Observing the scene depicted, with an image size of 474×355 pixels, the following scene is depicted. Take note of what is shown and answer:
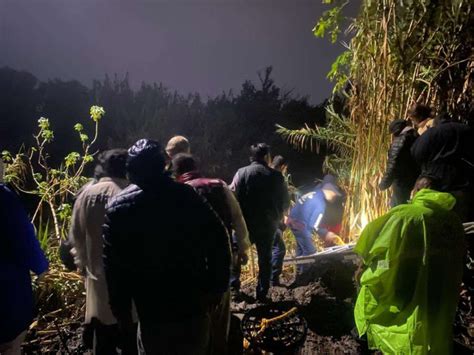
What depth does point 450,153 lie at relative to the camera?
3402mm

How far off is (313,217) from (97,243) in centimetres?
301

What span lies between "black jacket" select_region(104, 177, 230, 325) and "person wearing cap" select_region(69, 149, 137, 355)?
2.48ft

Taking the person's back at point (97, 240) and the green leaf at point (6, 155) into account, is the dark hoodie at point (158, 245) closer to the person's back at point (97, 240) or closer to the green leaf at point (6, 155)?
the person's back at point (97, 240)

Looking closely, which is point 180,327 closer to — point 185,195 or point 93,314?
point 185,195

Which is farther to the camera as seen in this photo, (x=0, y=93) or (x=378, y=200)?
(x=0, y=93)

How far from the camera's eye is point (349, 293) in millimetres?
4184

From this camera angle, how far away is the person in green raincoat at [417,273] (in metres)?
2.14

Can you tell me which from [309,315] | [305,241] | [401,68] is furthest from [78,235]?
[401,68]

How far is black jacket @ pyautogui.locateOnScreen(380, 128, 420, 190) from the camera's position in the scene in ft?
12.6

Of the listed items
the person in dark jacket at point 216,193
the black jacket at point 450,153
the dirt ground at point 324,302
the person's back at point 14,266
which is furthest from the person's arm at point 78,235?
the black jacket at point 450,153

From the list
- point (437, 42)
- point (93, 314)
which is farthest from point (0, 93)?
point (437, 42)

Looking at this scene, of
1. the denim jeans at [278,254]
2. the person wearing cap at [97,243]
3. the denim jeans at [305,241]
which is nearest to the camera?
the person wearing cap at [97,243]

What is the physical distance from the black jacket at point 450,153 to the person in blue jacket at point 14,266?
10.2 feet

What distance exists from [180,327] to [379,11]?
169 inches
